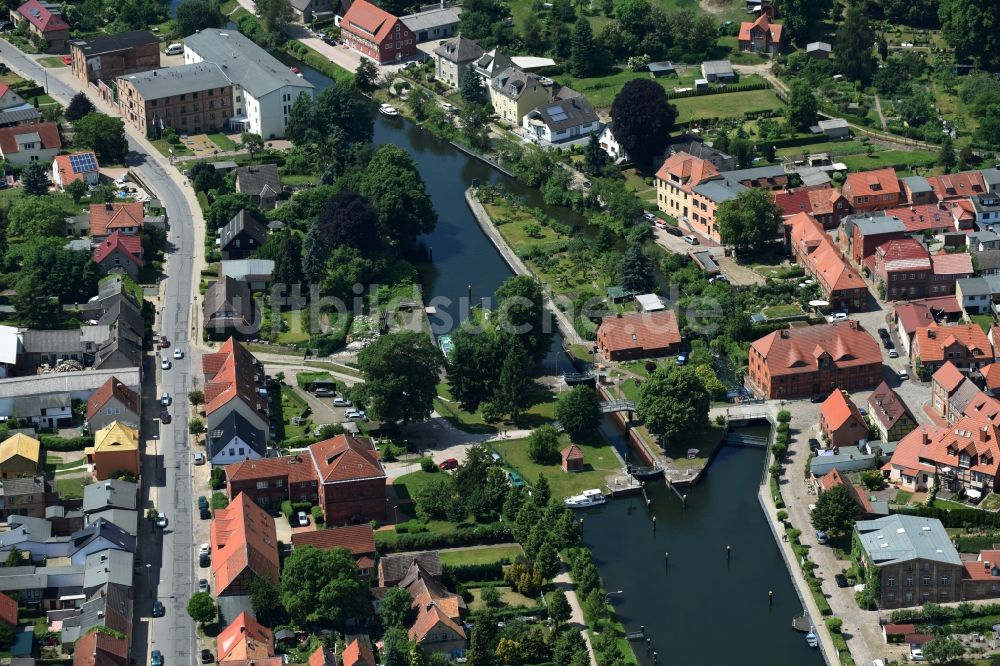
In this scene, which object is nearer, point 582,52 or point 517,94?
point 517,94

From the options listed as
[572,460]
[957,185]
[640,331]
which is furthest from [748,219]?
[572,460]

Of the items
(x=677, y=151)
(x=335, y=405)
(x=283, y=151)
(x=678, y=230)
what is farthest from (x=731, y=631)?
(x=283, y=151)

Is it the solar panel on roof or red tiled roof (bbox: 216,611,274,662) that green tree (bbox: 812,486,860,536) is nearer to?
red tiled roof (bbox: 216,611,274,662)

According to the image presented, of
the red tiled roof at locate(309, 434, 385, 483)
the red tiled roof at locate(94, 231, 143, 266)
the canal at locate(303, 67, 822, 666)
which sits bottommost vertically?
the canal at locate(303, 67, 822, 666)

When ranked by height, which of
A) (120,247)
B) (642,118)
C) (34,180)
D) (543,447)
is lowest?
(543,447)

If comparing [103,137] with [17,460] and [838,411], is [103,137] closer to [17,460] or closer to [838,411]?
[17,460]

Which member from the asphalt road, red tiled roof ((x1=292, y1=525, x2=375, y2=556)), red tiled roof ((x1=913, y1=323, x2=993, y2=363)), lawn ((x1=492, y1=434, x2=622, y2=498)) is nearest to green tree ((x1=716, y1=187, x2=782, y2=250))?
red tiled roof ((x1=913, y1=323, x2=993, y2=363))

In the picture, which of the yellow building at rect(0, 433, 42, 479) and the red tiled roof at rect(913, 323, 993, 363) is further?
the red tiled roof at rect(913, 323, 993, 363)
